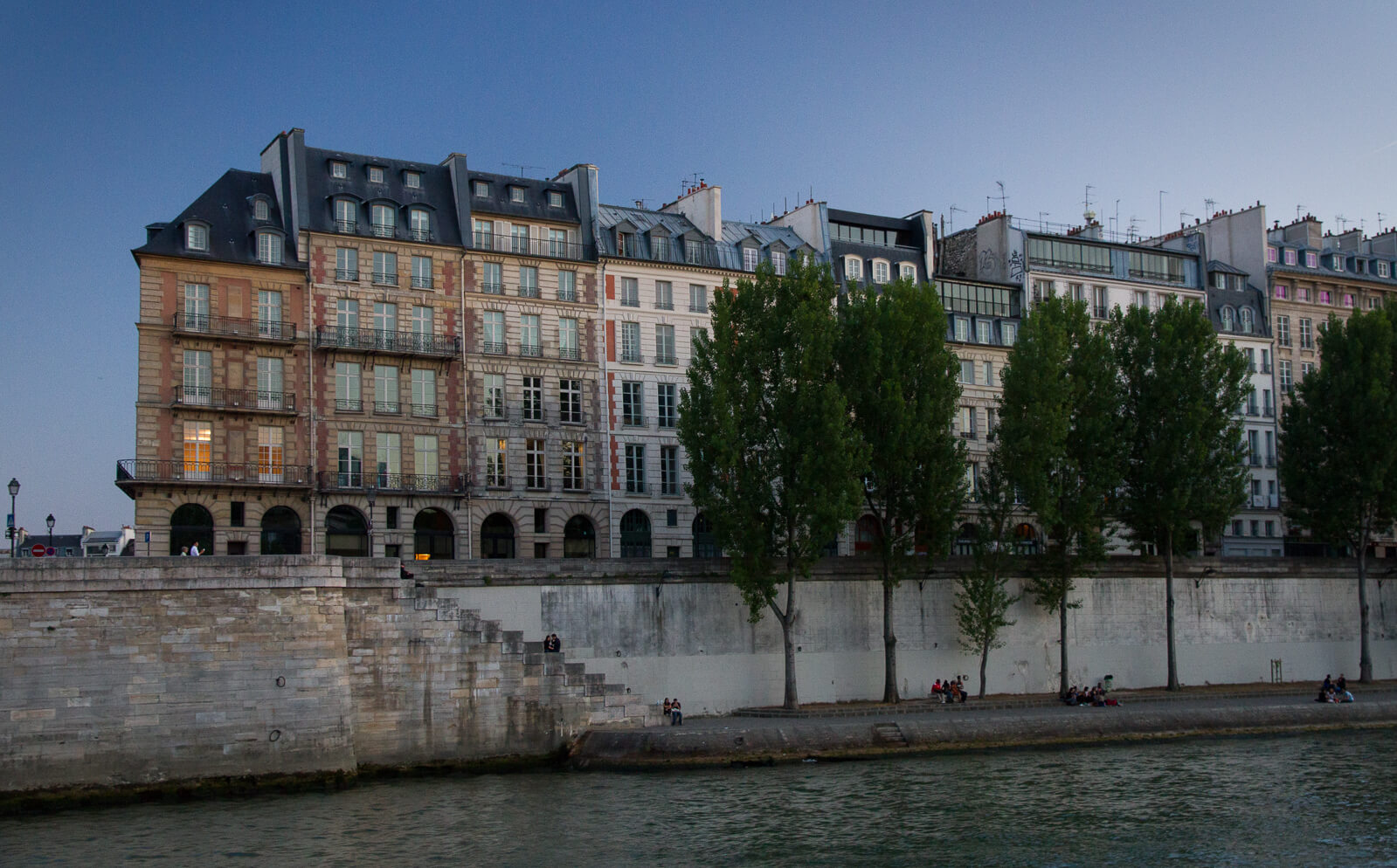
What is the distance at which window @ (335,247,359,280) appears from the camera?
5353 centimetres

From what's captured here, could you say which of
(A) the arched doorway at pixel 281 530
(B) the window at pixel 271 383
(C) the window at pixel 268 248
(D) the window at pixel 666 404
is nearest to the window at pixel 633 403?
(D) the window at pixel 666 404

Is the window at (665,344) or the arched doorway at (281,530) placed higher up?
the window at (665,344)

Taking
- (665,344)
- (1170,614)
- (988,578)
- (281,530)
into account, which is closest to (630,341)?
(665,344)

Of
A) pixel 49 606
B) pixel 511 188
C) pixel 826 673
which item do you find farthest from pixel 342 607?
pixel 511 188

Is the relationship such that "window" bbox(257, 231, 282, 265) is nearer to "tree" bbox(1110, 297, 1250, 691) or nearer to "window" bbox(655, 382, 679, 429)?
"window" bbox(655, 382, 679, 429)

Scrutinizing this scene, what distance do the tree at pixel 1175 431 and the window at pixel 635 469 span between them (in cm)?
1748

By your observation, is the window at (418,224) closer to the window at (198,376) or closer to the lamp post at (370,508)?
the window at (198,376)

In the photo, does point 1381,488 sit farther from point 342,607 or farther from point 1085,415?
point 342,607

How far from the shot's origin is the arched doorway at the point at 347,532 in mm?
52125

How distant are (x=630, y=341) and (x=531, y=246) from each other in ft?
17.2

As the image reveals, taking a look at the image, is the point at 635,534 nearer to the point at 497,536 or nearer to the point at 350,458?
the point at 497,536

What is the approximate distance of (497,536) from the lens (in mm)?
55281

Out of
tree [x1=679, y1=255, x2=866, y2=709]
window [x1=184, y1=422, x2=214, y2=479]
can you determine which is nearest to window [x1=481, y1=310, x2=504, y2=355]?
window [x1=184, y1=422, x2=214, y2=479]

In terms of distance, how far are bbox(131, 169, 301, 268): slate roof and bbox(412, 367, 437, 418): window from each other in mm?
5740
